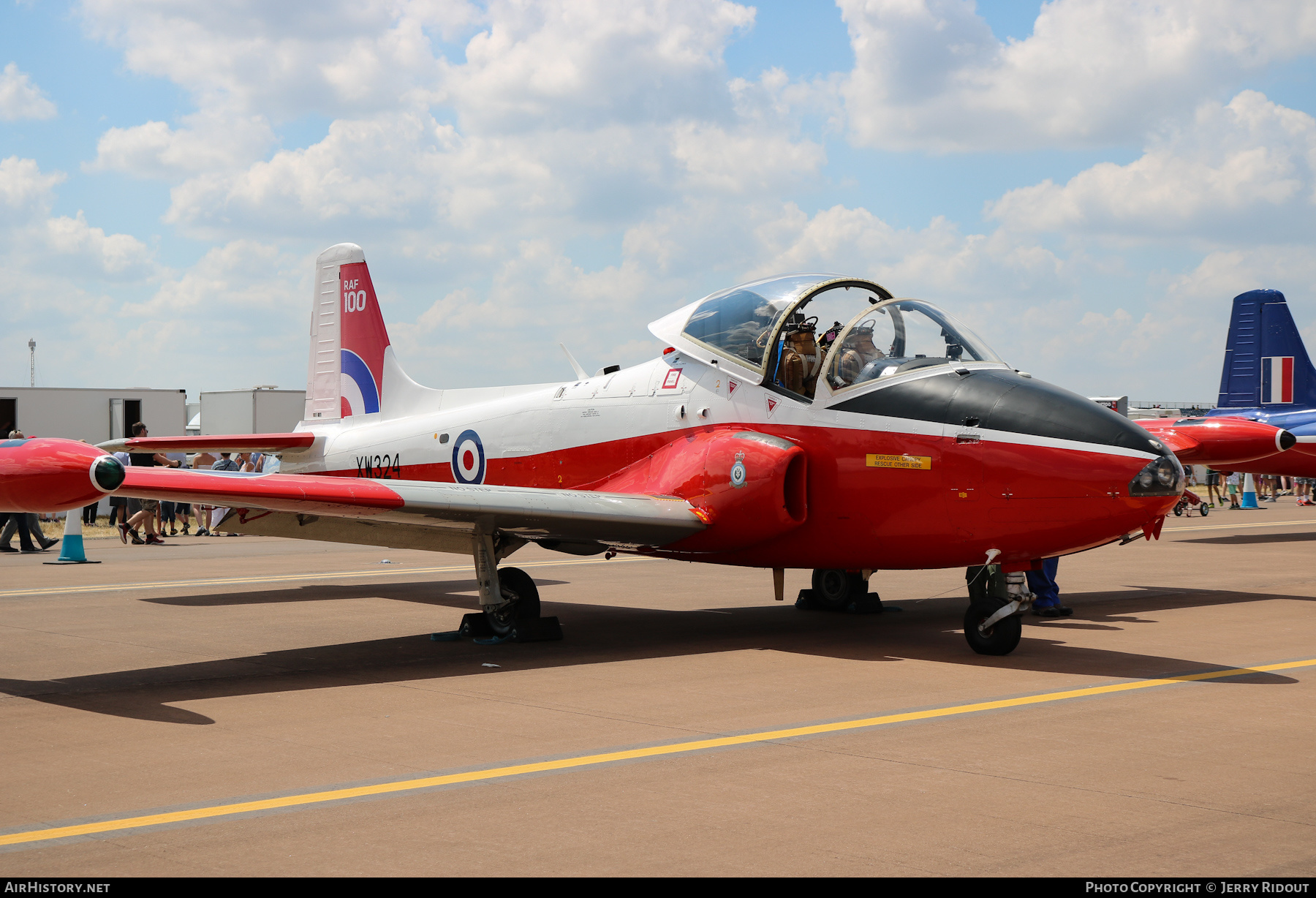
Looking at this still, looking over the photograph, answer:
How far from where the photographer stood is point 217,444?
12.8 m

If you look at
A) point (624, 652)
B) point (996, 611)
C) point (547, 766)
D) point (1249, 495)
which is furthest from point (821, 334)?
point (1249, 495)

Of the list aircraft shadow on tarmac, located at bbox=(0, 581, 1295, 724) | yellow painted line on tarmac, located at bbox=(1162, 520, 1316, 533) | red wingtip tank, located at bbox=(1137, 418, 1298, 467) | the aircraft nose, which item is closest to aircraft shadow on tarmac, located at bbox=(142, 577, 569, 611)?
aircraft shadow on tarmac, located at bbox=(0, 581, 1295, 724)

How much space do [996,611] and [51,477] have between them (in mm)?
6561

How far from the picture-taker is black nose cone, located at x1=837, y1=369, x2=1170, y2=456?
26.8ft

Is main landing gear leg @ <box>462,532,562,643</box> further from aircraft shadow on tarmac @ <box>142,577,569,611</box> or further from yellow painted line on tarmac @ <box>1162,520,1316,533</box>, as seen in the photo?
yellow painted line on tarmac @ <box>1162,520,1316,533</box>

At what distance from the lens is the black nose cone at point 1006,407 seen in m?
8.16

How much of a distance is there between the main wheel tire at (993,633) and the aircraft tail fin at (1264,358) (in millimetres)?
20678

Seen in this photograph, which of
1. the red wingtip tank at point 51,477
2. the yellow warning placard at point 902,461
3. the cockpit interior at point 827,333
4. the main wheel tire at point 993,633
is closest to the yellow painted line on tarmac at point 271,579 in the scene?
the cockpit interior at point 827,333

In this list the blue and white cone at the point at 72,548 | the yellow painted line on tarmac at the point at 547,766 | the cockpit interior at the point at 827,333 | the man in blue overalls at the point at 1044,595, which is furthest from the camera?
the blue and white cone at the point at 72,548

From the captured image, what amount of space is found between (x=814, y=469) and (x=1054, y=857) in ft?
17.5

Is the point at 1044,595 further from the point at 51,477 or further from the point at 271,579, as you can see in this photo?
the point at 271,579

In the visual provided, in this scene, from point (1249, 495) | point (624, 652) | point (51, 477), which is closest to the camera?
point (51, 477)

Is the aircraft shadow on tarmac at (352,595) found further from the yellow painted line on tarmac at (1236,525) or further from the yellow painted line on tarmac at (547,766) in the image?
the yellow painted line on tarmac at (1236,525)
